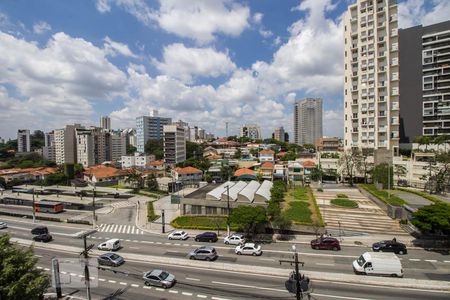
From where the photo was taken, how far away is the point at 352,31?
250ft

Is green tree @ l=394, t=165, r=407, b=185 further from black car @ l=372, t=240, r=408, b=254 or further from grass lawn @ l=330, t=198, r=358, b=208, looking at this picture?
black car @ l=372, t=240, r=408, b=254

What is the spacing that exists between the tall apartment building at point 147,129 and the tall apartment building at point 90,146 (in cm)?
3293

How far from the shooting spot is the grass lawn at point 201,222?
41438 mm

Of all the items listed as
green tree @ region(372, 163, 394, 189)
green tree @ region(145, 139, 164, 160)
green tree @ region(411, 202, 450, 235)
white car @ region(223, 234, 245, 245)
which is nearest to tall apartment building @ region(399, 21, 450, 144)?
green tree @ region(372, 163, 394, 189)

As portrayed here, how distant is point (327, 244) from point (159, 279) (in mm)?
20930

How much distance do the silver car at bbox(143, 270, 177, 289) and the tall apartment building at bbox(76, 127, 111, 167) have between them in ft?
467

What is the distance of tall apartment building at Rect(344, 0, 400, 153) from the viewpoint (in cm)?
7075

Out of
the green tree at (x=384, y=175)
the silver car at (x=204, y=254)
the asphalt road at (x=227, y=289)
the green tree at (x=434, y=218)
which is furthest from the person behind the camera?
the green tree at (x=384, y=175)

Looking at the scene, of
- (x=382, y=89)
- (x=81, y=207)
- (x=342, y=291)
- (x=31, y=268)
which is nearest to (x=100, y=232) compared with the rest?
(x=81, y=207)

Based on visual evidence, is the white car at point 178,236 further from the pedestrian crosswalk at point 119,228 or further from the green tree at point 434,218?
the green tree at point 434,218

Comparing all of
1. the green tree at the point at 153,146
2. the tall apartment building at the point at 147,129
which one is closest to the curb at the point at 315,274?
the green tree at the point at 153,146

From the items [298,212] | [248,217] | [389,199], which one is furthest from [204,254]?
[389,199]

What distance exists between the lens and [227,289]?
2177 cm

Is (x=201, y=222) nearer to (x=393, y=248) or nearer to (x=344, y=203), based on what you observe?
(x=393, y=248)
